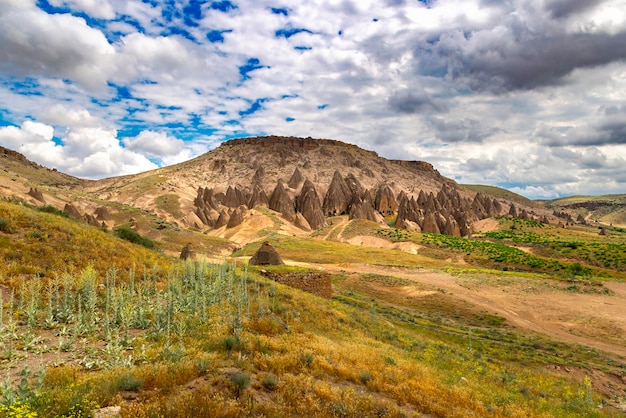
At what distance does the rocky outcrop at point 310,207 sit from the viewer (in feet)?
317

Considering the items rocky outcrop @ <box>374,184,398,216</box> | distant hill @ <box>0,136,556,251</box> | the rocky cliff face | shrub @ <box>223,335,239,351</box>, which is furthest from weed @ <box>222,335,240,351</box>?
rocky outcrop @ <box>374,184,398,216</box>

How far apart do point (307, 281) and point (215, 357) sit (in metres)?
19.0

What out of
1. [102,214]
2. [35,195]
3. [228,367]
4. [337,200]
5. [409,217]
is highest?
[337,200]

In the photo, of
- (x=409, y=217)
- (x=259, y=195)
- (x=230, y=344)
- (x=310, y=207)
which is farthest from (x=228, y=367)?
(x=259, y=195)

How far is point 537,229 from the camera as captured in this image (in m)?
89.3

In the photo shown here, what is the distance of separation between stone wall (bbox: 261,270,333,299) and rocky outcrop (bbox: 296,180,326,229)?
6676 centimetres

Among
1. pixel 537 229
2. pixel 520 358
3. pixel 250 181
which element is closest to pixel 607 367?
pixel 520 358

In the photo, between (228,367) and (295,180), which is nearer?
(228,367)

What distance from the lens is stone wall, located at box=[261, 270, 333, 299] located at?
2697 centimetres

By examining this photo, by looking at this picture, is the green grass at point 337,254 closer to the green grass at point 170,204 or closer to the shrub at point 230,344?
the shrub at point 230,344

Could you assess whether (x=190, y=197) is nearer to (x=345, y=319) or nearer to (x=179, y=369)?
(x=345, y=319)

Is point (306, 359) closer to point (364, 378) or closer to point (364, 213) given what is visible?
point (364, 378)

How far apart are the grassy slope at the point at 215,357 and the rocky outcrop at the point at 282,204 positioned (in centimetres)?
7732

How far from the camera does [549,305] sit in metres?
33.4
